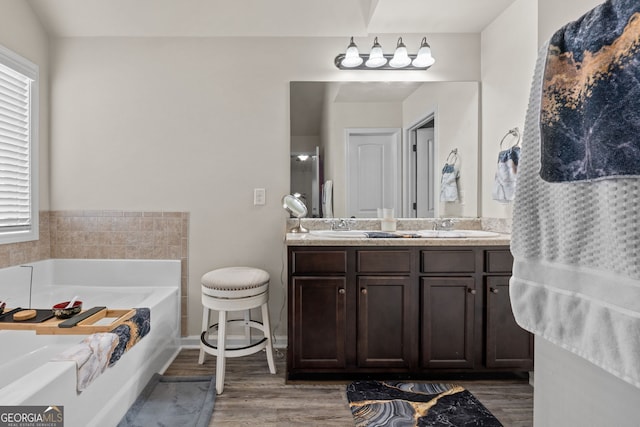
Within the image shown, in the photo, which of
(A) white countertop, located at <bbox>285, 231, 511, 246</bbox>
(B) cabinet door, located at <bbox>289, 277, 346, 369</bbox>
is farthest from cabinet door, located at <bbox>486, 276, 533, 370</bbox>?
(B) cabinet door, located at <bbox>289, 277, 346, 369</bbox>

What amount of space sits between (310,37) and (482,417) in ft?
8.79

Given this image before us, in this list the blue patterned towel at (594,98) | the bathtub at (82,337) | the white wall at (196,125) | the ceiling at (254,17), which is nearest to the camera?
the blue patterned towel at (594,98)

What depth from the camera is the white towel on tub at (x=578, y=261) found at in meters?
0.54

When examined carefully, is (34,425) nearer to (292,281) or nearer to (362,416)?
(292,281)

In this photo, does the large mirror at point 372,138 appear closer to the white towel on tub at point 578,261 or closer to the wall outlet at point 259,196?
the wall outlet at point 259,196

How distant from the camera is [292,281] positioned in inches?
75.4

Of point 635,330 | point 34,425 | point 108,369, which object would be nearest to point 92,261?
point 108,369

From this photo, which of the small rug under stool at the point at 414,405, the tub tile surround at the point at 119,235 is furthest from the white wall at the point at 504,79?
the tub tile surround at the point at 119,235

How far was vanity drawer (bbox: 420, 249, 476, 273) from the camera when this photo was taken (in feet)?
6.38

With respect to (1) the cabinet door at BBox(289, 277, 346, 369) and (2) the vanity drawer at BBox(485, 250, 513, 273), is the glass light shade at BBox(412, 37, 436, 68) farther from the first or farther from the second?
(1) the cabinet door at BBox(289, 277, 346, 369)

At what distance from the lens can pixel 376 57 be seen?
2330mm

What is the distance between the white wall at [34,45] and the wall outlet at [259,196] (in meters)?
1.57

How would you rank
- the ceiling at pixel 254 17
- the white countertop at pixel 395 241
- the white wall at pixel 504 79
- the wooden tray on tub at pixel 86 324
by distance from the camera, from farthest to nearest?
1. the ceiling at pixel 254 17
2. the white wall at pixel 504 79
3. the white countertop at pixel 395 241
4. the wooden tray on tub at pixel 86 324

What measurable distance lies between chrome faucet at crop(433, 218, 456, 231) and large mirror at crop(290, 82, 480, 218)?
0.10 meters
